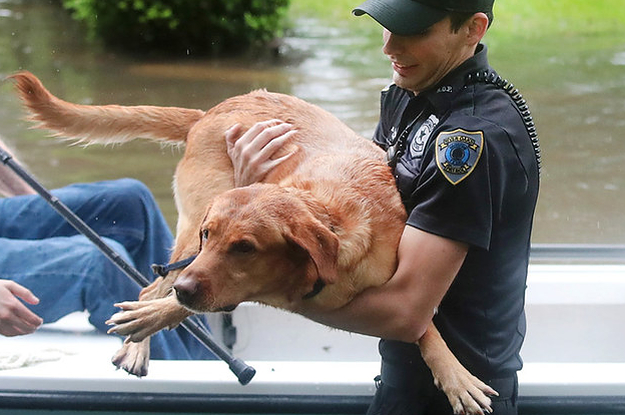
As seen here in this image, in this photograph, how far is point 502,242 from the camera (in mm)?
1544

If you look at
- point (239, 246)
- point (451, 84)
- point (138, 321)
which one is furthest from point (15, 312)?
point (451, 84)

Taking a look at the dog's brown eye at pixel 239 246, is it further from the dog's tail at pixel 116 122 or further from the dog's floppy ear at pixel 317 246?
the dog's tail at pixel 116 122

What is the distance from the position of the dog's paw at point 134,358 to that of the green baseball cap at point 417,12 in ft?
3.55

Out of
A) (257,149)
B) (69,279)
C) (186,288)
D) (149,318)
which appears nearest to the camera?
(186,288)

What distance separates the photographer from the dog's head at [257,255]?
143 centimetres

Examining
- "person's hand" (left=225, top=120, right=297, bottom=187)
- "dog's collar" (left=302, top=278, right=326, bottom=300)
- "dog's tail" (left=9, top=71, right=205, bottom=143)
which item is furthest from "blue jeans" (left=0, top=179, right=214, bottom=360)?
"dog's collar" (left=302, top=278, right=326, bottom=300)

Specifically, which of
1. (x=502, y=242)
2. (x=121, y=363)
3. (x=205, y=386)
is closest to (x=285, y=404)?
(x=205, y=386)

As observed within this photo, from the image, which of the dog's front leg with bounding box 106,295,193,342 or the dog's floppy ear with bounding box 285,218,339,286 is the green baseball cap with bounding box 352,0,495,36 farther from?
the dog's front leg with bounding box 106,295,193,342

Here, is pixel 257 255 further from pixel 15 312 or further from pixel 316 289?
pixel 15 312

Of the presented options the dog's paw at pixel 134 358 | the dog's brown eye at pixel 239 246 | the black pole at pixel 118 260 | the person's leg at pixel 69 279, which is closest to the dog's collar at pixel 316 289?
the dog's brown eye at pixel 239 246

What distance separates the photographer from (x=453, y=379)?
5.19 ft

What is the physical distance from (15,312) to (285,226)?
113 cm

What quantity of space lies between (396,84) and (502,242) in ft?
1.28

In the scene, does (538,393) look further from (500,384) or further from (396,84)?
(396,84)
